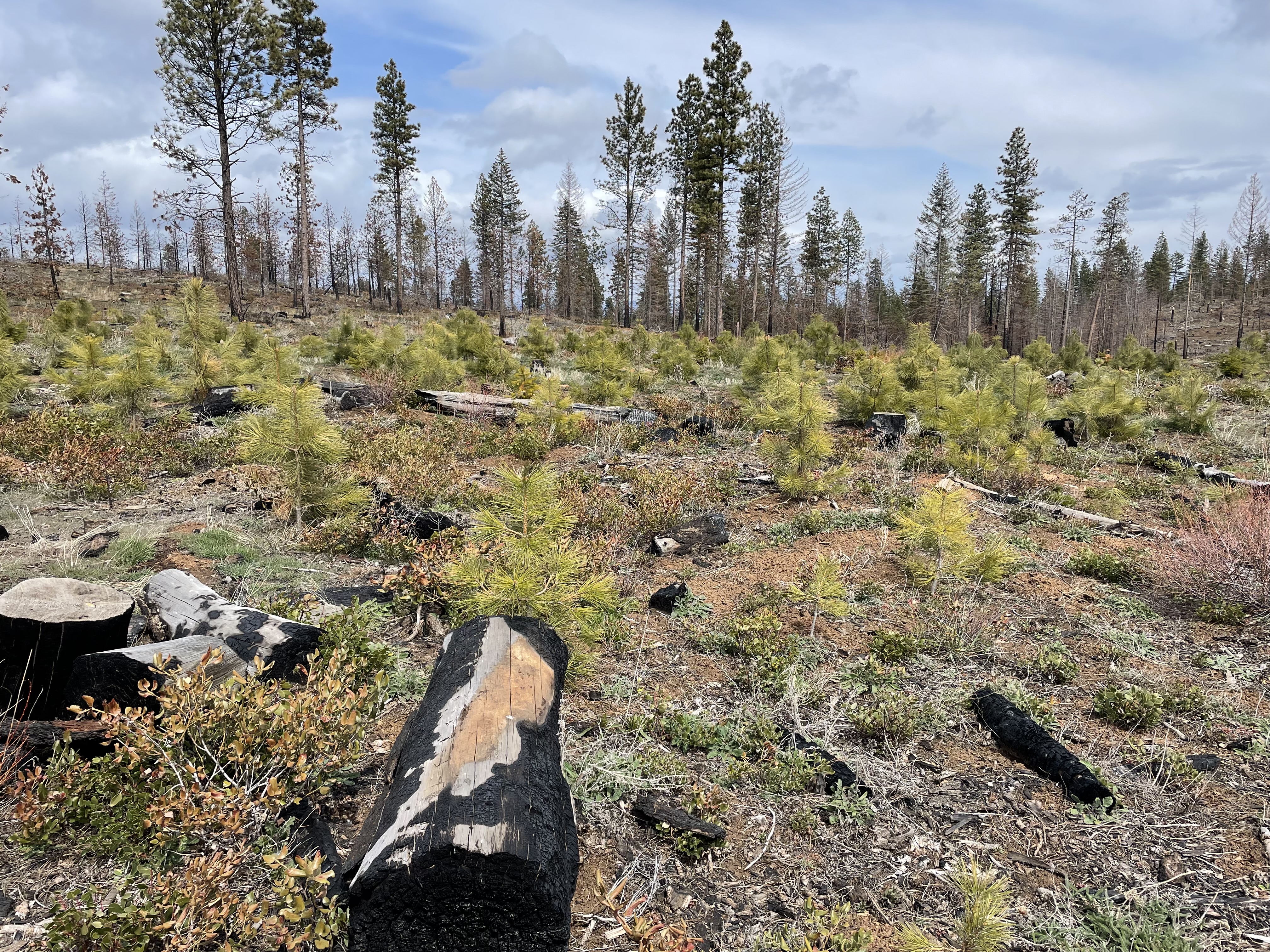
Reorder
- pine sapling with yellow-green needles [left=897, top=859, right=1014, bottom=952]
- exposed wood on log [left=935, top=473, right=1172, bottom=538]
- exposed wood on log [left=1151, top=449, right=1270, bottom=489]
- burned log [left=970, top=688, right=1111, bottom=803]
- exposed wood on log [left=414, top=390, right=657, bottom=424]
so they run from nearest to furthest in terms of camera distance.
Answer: pine sapling with yellow-green needles [left=897, top=859, right=1014, bottom=952], burned log [left=970, top=688, right=1111, bottom=803], exposed wood on log [left=935, top=473, right=1172, bottom=538], exposed wood on log [left=1151, top=449, right=1270, bottom=489], exposed wood on log [left=414, top=390, right=657, bottom=424]

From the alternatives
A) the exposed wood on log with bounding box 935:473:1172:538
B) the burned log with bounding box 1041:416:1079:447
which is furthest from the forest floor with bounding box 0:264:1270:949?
the burned log with bounding box 1041:416:1079:447

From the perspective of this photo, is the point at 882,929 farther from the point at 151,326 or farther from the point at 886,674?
the point at 151,326

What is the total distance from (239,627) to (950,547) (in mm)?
5029

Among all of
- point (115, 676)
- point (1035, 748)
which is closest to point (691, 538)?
point (1035, 748)

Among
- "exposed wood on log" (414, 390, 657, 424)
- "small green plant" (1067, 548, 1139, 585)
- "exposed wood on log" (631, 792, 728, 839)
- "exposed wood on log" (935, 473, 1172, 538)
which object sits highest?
"exposed wood on log" (414, 390, 657, 424)

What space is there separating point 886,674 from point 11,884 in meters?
4.22

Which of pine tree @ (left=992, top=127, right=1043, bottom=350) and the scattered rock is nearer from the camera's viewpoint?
the scattered rock

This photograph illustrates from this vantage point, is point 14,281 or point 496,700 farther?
point 14,281

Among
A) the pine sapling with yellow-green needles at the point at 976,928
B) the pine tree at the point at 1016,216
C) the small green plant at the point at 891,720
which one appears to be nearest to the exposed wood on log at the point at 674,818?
the pine sapling with yellow-green needles at the point at 976,928

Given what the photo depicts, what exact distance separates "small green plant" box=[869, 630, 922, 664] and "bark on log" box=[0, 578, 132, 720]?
438 centimetres

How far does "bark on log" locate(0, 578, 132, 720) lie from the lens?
3.02 metres

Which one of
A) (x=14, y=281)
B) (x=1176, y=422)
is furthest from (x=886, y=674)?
(x=14, y=281)

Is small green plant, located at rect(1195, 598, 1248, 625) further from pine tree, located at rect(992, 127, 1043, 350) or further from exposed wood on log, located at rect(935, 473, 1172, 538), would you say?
pine tree, located at rect(992, 127, 1043, 350)

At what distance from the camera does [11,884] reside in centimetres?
229
